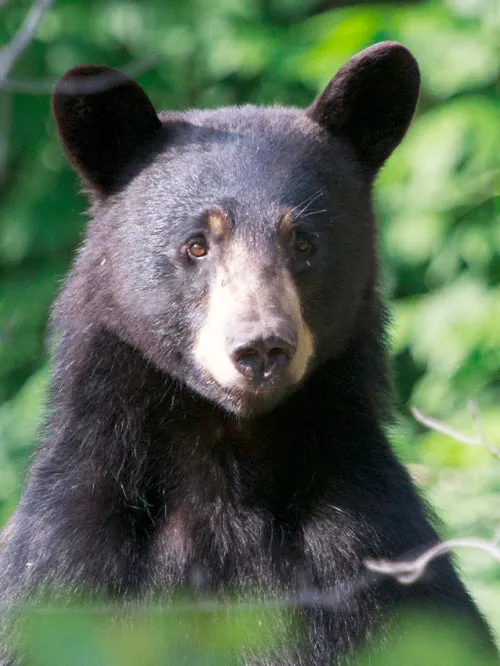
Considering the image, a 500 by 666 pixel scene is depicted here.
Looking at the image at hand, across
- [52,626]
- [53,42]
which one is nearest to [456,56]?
[53,42]

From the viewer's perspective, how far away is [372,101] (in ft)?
14.0

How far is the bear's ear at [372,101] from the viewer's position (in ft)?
13.5

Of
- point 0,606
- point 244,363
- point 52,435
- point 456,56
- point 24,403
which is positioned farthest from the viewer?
point 24,403

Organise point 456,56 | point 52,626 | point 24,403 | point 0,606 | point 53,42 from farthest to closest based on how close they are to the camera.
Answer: point 53,42 → point 24,403 → point 456,56 → point 0,606 → point 52,626

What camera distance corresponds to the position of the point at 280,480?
12.7 ft

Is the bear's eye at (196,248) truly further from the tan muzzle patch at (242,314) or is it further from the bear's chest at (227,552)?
the bear's chest at (227,552)

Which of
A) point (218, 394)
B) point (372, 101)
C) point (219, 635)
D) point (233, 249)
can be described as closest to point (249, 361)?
point (218, 394)

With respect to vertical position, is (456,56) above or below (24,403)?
above

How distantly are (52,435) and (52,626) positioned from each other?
187 cm

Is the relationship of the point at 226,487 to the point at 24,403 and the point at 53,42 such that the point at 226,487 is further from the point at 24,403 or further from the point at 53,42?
the point at 53,42

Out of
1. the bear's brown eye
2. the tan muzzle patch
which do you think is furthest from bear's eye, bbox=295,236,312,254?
the tan muzzle patch

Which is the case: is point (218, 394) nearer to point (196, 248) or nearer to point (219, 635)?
point (196, 248)

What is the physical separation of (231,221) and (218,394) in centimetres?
50

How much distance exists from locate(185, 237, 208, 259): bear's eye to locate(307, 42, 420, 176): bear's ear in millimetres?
703
